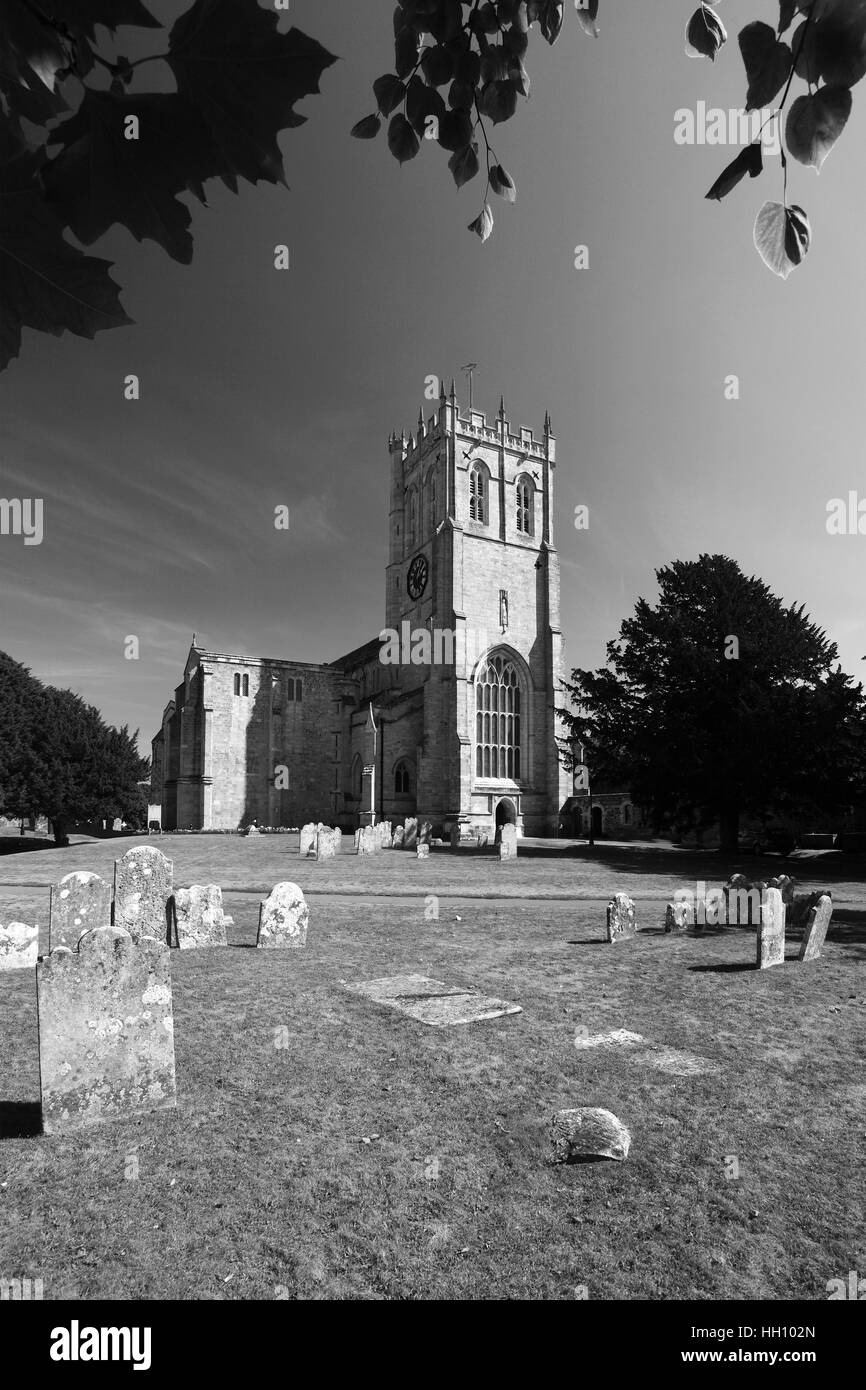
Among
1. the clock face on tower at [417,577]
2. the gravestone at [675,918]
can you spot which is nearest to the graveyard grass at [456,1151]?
the gravestone at [675,918]

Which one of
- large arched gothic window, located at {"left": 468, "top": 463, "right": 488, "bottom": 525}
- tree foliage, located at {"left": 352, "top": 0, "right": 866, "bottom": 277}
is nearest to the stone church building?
large arched gothic window, located at {"left": 468, "top": 463, "right": 488, "bottom": 525}

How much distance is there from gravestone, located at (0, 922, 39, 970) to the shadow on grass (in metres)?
4.38

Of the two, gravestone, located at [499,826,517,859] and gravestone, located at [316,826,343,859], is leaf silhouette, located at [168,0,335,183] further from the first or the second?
gravestone, located at [499,826,517,859]

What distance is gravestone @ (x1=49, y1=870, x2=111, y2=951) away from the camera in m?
9.34

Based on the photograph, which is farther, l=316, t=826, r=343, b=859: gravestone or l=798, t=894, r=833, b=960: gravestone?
l=316, t=826, r=343, b=859: gravestone

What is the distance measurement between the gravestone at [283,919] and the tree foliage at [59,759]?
104ft

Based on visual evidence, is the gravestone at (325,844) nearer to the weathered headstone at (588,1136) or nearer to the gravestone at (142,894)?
the gravestone at (142,894)

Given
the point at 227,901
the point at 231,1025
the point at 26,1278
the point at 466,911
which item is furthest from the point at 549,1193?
the point at 227,901

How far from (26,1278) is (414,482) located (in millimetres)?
47394

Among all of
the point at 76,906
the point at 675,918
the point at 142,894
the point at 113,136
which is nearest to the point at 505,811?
the point at 675,918

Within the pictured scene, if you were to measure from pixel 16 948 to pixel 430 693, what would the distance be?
1212 inches

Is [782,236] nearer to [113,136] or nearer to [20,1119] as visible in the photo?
[113,136]

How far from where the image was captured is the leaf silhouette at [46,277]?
117 centimetres
